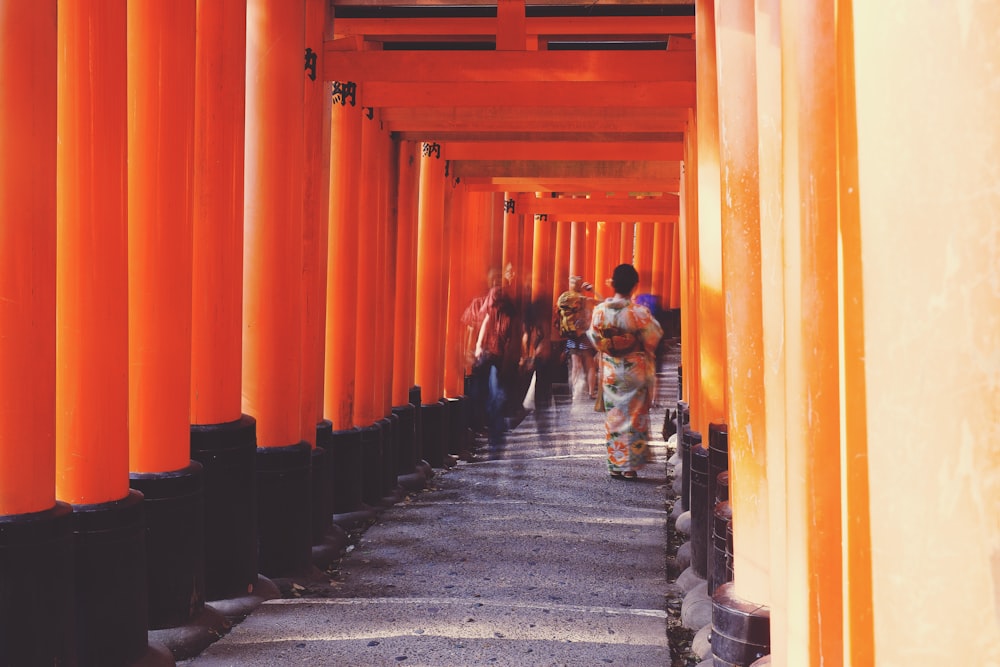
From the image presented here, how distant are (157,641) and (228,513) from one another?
898 millimetres

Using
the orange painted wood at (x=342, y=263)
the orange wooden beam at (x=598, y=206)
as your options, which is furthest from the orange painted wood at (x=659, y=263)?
the orange painted wood at (x=342, y=263)

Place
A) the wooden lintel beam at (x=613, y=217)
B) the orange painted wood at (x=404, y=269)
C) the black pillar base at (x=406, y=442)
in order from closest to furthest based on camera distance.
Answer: the black pillar base at (x=406, y=442) < the orange painted wood at (x=404, y=269) < the wooden lintel beam at (x=613, y=217)

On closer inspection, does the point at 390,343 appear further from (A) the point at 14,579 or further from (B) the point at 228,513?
(A) the point at 14,579

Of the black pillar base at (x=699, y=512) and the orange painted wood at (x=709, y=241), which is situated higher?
the orange painted wood at (x=709, y=241)

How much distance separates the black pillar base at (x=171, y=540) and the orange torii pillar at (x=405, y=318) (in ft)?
15.6

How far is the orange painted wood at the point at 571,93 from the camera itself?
23.3 feet

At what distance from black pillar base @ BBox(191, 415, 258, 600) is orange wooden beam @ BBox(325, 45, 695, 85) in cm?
273

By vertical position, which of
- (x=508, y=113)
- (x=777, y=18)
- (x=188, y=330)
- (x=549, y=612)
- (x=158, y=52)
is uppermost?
(x=508, y=113)

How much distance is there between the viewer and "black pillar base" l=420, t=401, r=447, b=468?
35.4 ft

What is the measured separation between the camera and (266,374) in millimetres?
6109

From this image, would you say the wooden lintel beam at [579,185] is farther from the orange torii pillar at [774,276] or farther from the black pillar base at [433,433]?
the orange torii pillar at [774,276]

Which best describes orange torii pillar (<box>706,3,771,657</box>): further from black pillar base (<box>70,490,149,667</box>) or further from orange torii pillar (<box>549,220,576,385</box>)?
orange torii pillar (<box>549,220,576,385</box>)

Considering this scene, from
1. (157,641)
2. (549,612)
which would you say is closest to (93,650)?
(157,641)

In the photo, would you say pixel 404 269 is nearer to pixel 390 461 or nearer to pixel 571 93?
pixel 390 461
